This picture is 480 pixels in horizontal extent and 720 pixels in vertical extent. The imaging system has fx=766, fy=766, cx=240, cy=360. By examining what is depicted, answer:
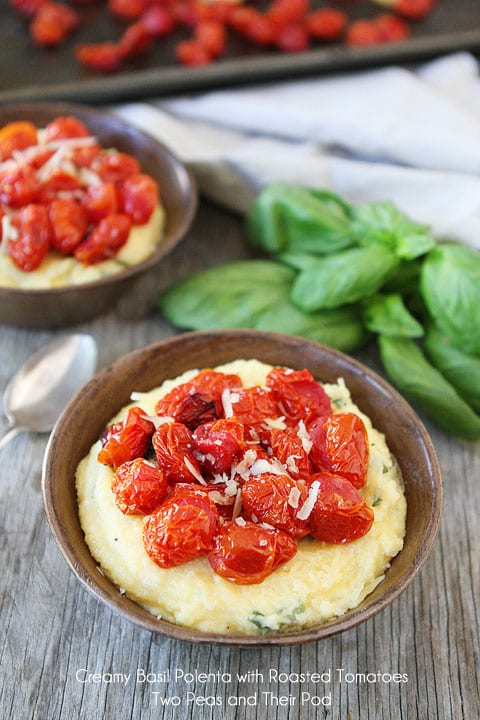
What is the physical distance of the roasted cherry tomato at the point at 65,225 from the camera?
3195 millimetres

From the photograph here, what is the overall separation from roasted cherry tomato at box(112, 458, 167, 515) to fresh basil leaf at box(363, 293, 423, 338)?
1.31 m

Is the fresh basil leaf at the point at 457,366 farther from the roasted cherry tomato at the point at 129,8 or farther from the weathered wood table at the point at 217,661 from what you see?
the roasted cherry tomato at the point at 129,8

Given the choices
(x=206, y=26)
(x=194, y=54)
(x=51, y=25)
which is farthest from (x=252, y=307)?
(x=51, y=25)

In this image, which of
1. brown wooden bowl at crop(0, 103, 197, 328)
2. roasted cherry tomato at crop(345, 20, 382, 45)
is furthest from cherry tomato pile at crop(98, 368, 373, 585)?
roasted cherry tomato at crop(345, 20, 382, 45)

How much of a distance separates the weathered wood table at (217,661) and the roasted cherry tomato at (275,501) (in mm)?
516

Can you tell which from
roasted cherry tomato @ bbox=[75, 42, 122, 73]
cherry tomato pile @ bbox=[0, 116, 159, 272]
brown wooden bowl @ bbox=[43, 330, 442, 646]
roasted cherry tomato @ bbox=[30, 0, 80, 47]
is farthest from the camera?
roasted cherry tomato @ bbox=[30, 0, 80, 47]

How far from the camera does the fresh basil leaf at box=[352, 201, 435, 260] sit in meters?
3.17

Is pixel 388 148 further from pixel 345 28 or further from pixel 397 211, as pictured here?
pixel 345 28

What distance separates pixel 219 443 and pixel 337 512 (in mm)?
408

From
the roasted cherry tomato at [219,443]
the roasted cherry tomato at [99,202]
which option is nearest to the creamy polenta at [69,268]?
the roasted cherry tomato at [99,202]

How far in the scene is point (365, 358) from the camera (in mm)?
3479

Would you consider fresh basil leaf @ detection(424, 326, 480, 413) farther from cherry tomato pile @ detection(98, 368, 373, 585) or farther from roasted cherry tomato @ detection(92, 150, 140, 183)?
roasted cherry tomato @ detection(92, 150, 140, 183)

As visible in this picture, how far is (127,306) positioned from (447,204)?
5.10ft

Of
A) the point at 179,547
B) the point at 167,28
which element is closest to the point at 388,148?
the point at 167,28
